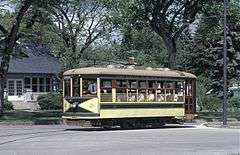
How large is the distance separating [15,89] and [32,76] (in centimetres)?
250

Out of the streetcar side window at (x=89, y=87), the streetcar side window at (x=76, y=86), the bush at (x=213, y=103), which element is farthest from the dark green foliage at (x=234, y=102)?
the streetcar side window at (x=76, y=86)

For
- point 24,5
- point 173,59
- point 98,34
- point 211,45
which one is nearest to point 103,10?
point 98,34

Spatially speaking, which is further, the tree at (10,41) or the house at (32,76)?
the house at (32,76)

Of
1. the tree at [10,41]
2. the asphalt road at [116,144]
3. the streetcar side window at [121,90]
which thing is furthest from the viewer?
the tree at [10,41]

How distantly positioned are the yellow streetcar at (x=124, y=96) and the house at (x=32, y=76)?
32.6 metres

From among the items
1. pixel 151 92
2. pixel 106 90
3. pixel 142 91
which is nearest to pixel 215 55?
pixel 151 92

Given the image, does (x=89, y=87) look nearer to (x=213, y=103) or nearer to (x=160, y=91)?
(x=160, y=91)

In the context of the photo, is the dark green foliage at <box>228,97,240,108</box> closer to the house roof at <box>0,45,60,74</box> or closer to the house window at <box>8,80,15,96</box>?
the house roof at <box>0,45,60,74</box>

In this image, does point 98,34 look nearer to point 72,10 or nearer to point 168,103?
point 72,10

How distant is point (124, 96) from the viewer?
1163 inches

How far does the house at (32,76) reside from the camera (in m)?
64.8

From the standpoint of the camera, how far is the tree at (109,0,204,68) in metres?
42.4

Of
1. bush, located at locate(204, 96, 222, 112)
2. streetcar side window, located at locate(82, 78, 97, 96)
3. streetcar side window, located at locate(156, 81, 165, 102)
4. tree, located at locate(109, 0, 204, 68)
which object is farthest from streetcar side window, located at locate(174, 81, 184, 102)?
bush, located at locate(204, 96, 222, 112)

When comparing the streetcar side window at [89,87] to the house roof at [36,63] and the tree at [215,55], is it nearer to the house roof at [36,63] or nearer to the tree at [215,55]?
the tree at [215,55]
